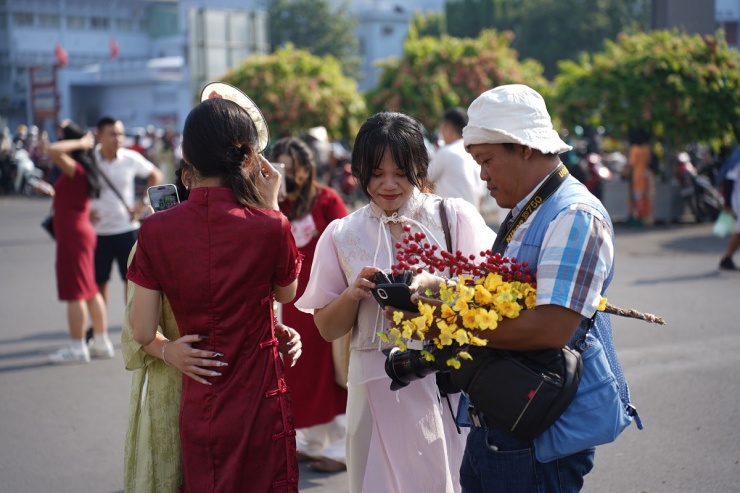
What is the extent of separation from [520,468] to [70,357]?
586 centimetres

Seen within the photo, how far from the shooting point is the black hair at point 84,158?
765 centimetres

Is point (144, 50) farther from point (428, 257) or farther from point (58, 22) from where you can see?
point (428, 257)

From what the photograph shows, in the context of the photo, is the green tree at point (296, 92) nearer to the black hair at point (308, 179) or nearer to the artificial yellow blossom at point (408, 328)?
the black hair at point (308, 179)

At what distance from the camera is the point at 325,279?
11.4 ft

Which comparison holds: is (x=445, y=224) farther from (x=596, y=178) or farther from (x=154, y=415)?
(x=596, y=178)

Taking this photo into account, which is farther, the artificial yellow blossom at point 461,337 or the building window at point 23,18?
the building window at point 23,18

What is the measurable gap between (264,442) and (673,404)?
391cm

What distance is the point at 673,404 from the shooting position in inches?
238

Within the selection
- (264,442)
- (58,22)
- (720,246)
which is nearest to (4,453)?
(264,442)

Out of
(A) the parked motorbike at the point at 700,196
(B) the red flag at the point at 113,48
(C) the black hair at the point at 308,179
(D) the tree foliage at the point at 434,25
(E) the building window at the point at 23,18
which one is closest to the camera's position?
(C) the black hair at the point at 308,179

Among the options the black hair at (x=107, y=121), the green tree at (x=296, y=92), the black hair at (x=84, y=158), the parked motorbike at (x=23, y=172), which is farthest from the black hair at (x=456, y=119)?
the parked motorbike at (x=23, y=172)

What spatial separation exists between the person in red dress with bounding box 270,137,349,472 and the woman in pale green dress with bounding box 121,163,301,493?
2.10 metres

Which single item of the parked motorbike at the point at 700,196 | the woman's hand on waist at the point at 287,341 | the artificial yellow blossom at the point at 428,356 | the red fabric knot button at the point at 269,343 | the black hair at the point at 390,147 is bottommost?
the parked motorbike at the point at 700,196

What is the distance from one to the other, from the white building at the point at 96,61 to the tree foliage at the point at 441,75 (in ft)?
77.0
